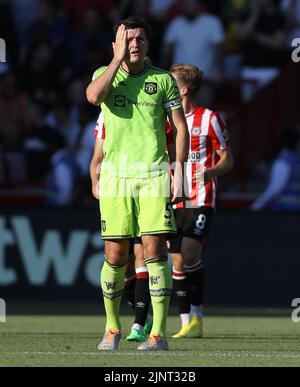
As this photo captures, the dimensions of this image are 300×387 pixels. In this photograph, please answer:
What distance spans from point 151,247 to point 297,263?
7.15 metres

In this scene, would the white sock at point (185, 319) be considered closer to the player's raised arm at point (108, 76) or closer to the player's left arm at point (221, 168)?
the player's left arm at point (221, 168)

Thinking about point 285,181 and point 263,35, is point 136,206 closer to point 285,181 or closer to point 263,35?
point 285,181

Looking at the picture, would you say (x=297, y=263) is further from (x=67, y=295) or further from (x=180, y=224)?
(x=180, y=224)

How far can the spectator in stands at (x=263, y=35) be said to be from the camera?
19.1 m

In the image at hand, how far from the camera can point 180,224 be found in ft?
32.6

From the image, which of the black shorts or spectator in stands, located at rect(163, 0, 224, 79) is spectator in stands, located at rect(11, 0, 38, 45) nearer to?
spectator in stands, located at rect(163, 0, 224, 79)

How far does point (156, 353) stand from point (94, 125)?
904cm

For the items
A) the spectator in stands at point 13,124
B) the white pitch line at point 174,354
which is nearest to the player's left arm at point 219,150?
the white pitch line at point 174,354

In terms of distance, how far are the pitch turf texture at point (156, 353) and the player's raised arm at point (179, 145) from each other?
1.16 metres

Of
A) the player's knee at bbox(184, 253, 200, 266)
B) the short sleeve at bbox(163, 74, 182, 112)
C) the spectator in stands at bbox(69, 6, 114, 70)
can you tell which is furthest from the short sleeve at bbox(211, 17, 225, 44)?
the short sleeve at bbox(163, 74, 182, 112)

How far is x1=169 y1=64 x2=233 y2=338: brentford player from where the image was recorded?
37.7 ft

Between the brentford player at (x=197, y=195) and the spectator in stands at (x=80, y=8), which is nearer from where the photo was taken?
the brentford player at (x=197, y=195)
